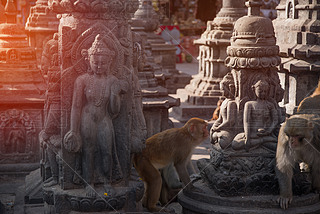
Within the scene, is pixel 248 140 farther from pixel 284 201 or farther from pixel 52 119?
pixel 52 119

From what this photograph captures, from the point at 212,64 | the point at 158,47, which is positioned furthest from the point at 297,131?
the point at 158,47

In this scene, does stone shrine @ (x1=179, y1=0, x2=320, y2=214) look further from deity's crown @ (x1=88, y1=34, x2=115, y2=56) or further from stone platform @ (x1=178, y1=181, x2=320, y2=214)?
deity's crown @ (x1=88, y1=34, x2=115, y2=56)

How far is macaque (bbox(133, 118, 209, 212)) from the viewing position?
739 cm

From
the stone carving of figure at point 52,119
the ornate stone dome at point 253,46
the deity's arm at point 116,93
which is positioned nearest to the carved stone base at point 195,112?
the ornate stone dome at point 253,46

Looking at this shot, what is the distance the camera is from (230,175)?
7359 millimetres

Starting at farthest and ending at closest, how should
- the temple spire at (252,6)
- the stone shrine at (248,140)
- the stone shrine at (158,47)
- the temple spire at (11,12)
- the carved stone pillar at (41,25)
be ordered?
the stone shrine at (158,47) < the carved stone pillar at (41,25) < the temple spire at (11,12) < the temple spire at (252,6) < the stone shrine at (248,140)

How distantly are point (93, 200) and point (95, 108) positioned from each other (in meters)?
0.89

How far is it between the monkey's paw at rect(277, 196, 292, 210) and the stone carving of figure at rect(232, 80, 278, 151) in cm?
63

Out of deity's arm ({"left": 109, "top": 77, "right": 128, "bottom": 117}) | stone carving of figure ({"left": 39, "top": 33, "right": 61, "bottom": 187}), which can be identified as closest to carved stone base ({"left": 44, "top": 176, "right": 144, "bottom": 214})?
stone carving of figure ({"left": 39, "top": 33, "right": 61, "bottom": 187})

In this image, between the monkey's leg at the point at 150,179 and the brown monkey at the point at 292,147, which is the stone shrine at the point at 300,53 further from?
the monkey's leg at the point at 150,179

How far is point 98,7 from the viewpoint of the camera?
21.4 ft

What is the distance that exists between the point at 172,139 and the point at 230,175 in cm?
78

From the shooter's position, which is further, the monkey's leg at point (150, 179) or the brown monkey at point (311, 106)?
the brown monkey at point (311, 106)

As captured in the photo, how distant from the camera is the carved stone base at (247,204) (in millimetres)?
7145
